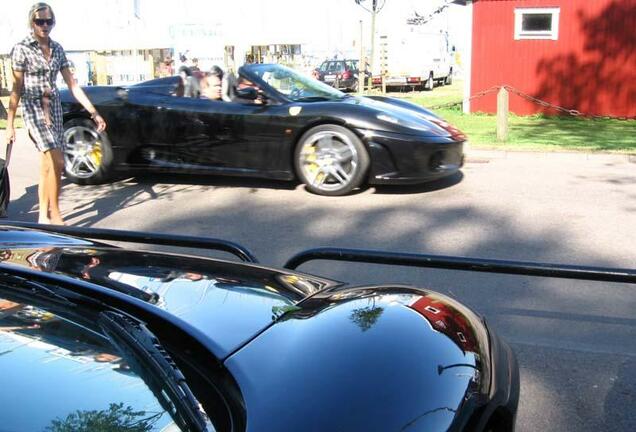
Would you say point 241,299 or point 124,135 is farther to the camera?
point 124,135

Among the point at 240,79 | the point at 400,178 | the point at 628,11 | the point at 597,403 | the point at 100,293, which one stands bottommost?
the point at 597,403

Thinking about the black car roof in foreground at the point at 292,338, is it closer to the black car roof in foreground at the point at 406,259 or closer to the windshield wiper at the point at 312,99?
the black car roof in foreground at the point at 406,259

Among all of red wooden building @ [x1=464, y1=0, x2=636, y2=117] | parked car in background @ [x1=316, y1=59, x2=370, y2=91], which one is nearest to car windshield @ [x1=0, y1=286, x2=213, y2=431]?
red wooden building @ [x1=464, y1=0, x2=636, y2=117]

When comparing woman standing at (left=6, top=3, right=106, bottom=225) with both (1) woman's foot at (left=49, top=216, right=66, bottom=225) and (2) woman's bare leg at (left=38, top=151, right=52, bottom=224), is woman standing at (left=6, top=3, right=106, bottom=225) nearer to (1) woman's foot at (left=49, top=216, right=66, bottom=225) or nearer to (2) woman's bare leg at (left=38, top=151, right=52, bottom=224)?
(2) woman's bare leg at (left=38, top=151, right=52, bottom=224)

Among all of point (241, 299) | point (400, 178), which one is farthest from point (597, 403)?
point (400, 178)

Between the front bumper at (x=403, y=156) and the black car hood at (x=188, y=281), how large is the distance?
4.58 m

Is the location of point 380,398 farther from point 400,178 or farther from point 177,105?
point 177,105

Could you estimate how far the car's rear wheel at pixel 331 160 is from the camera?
23.9 feet

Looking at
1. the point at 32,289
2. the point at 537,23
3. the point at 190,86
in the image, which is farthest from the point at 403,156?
the point at 537,23

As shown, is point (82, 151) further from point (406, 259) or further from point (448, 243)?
point (406, 259)

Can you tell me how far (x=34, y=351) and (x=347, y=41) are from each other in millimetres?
75202

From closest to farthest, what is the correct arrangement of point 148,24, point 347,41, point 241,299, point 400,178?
point 241,299, point 400,178, point 148,24, point 347,41

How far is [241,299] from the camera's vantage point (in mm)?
2170

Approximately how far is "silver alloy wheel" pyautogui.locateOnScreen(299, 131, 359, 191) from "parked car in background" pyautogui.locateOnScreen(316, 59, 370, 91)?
2361cm
